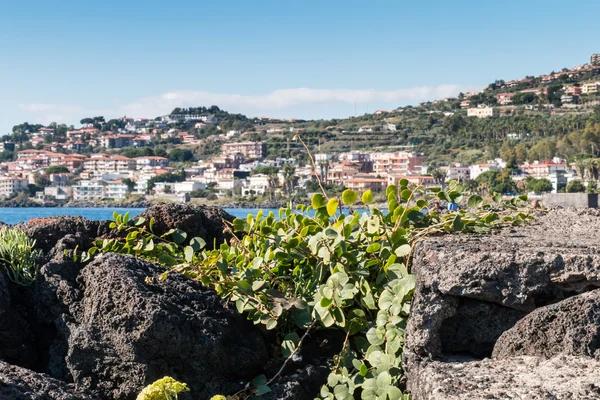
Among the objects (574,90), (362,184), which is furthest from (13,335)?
(574,90)

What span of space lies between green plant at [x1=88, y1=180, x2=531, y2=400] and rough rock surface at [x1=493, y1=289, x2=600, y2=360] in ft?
1.39

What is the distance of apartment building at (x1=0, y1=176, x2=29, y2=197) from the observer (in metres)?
146

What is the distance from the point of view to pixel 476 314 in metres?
2.46

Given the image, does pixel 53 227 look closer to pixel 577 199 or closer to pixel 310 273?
pixel 310 273

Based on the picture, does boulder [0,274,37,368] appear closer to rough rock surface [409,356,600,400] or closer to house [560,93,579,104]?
rough rock surface [409,356,600,400]

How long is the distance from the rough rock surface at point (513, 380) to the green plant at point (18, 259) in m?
1.66

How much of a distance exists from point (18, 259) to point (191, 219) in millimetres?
825

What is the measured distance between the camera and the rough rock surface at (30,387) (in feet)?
7.84

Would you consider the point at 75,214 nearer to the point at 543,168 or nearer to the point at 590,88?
the point at 543,168

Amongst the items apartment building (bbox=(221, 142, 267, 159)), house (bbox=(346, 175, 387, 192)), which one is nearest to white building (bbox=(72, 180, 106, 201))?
apartment building (bbox=(221, 142, 267, 159))

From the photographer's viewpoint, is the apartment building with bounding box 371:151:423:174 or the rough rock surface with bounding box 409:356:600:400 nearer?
the rough rock surface with bounding box 409:356:600:400

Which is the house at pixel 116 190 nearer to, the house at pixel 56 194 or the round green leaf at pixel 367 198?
the house at pixel 56 194

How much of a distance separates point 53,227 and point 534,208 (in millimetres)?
2109

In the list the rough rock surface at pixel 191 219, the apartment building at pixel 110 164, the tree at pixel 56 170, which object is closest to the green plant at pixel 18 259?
the rough rock surface at pixel 191 219
